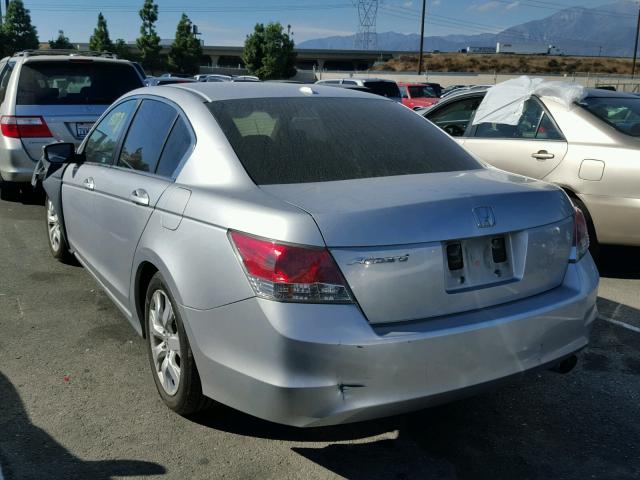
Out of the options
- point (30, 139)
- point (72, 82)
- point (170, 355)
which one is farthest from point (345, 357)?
point (72, 82)

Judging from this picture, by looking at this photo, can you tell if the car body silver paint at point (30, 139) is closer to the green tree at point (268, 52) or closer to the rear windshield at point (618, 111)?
the rear windshield at point (618, 111)

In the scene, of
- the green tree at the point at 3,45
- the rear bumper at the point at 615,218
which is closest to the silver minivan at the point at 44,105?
the rear bumper at the point at 615,218

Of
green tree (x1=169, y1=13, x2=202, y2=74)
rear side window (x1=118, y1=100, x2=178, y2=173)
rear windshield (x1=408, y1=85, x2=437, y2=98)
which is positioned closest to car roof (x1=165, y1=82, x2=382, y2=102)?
rear side window (x1=118, y1=100, x2=178, y2=173)

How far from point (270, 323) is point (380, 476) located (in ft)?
3.02

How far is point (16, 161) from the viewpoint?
7.58 m

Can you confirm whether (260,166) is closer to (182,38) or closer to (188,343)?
(188,343)

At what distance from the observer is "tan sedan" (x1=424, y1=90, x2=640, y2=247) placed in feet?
17.4

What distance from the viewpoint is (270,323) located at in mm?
2398

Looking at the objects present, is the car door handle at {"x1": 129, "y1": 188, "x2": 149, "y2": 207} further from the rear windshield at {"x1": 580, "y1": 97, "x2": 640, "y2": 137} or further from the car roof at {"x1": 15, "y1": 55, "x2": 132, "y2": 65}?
the car roof at {"x1": 15, "y1": 55, "x2": 132, "y2": 65}

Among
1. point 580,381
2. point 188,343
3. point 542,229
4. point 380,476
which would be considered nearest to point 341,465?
point 380,476

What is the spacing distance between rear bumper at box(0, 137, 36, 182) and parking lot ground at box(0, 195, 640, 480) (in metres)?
3.95

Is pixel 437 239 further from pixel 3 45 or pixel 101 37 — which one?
pixel 101 37

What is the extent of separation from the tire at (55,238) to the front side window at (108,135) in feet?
3.61

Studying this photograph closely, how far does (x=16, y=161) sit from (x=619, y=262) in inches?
265
